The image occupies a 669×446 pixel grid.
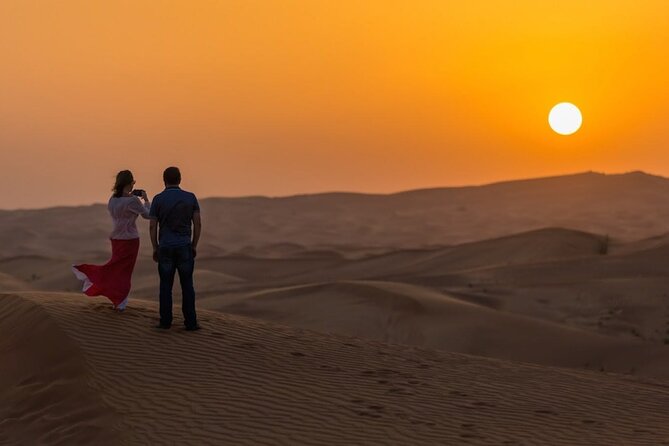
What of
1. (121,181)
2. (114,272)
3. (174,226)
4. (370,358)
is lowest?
(370,358)

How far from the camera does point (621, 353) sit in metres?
19.6

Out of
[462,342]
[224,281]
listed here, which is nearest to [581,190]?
[224,281]

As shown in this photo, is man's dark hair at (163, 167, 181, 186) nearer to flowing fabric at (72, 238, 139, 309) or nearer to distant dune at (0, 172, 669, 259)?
flowing fabric at (72, 238, 139, 309)

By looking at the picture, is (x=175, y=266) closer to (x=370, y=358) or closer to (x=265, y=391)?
(x=265, y=391)

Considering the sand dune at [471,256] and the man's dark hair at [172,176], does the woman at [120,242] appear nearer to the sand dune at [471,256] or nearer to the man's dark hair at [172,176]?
the man's dark hair at [172,176]

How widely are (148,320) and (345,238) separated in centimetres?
7228

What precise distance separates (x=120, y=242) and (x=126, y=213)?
14.7 inches

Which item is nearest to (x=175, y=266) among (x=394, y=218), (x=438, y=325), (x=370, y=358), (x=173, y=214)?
(x=173, y=214)

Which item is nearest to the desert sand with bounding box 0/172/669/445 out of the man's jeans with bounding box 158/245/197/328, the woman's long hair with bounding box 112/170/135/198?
the man's jeans with bounding box 158/245/197/328

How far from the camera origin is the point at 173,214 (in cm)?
1256

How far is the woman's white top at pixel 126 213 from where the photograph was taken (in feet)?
42.2

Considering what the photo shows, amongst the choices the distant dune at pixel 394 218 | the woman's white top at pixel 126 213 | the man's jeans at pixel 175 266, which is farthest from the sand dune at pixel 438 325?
the distant dune at pixel 394 218

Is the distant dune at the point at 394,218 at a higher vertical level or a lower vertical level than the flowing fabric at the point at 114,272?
higher

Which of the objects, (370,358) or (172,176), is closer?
(172,176)
